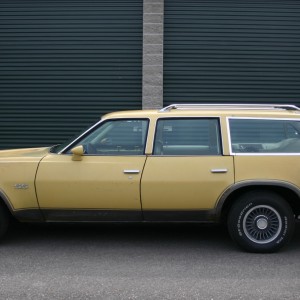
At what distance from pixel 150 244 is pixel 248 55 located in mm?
6493

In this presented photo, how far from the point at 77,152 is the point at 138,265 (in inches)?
58.1

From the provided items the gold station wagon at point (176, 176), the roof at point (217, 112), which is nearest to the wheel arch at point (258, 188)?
the gold station wagon at point (176, 176)

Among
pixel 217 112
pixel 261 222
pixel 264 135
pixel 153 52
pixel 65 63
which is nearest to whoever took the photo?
pixel 261 222

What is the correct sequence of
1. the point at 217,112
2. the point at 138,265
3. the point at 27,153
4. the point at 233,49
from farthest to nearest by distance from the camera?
the point at 233,49 < the point at 27,153 < the point at 217,112 < the point at 138,265

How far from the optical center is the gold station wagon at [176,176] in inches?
217

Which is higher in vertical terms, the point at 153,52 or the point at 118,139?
the point at 153,52

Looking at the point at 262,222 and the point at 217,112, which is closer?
the point at 262,222

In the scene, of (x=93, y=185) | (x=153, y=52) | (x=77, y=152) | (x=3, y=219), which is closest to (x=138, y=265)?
(x=93, y=185)

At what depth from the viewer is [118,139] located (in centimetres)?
579

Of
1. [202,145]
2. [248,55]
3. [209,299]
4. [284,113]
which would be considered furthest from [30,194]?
[248,55]

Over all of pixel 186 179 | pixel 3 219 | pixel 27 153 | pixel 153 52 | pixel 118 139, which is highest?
pixel 153 52

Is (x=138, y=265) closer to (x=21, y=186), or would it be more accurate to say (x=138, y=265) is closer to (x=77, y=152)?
(x=77, y=152)

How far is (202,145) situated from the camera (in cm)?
567

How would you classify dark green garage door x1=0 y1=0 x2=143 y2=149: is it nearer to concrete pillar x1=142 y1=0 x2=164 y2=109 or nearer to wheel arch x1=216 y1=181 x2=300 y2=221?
concrete pillar x1=142 y1=0 x2=164 y2=109
